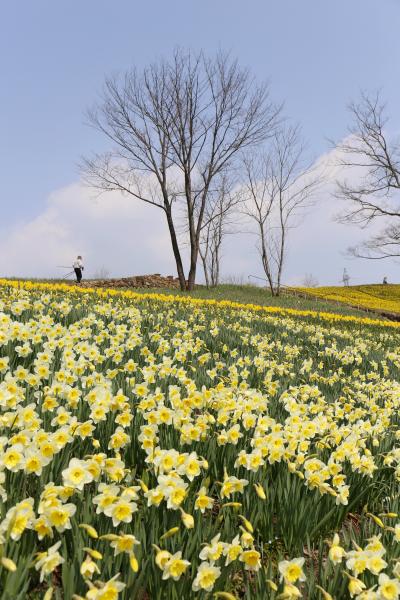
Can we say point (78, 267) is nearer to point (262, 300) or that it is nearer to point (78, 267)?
point (78, 267)

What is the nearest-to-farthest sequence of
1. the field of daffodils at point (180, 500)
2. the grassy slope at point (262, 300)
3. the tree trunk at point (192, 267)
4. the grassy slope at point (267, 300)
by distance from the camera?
1. the field of daffodils at point (180, 500)
2. the grassy slope at point (262, 300)
3. the grassy slope at point (267, 300)
4. the tree trunk at point (192, 267)

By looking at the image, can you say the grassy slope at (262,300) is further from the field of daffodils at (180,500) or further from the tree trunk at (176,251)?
the field of daffodils at (180,500)

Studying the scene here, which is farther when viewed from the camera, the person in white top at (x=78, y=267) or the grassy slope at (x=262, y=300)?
the person in white top at (x=78, y=267)

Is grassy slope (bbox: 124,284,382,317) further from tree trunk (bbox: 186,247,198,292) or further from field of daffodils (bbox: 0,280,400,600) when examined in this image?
field of daffodils (bbox: 0,280,400,600)

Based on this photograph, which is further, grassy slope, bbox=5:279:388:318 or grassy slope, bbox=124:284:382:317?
grassy slope, bbox=124:284:382:317

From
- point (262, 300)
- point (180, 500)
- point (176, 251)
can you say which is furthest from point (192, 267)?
point (180, 500)

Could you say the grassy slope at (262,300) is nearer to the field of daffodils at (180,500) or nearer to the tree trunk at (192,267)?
the tree trunk at (192,267)

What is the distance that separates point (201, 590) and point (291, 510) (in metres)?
0.77

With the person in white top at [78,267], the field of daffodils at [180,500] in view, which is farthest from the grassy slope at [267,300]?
the field of daffodils at [180,500]

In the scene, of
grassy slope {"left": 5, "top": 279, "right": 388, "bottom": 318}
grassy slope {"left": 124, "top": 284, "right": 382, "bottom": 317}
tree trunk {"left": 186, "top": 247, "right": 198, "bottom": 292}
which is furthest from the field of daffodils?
tree trunk {"left": 186, "top": 247, "right": 198, "bottom": 292}

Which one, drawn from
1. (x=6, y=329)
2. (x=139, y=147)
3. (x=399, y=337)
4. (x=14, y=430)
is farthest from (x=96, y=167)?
(x=14, y=430)

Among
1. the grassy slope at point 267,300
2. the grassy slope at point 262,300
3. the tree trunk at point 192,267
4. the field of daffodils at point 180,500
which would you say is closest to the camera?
the field of daffodils at point 180,500

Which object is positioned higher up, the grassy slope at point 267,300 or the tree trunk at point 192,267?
the tree trunk at point 192,267

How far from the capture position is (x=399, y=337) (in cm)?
Result: 1294
